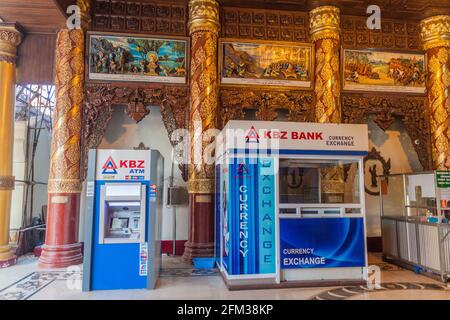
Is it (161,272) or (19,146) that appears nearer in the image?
(161,272)

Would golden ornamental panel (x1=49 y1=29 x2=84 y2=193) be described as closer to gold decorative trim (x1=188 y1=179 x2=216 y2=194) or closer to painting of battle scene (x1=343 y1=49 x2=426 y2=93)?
Result: gold decorative trim (x1=188 y1=179 x2=216 y2=194)

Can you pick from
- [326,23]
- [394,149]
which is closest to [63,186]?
[326,23]

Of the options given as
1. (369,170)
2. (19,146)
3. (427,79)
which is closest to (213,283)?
(369,170)

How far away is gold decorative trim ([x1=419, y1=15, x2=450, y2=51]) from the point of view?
7223 mm

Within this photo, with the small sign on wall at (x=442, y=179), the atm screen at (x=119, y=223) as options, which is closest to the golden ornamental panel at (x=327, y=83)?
the small sign on wall at (x=442, y=179)

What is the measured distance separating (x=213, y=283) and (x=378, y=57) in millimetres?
6026

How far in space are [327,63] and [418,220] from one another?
11.6 feet

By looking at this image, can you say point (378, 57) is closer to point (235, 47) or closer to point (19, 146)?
point (235, 47)

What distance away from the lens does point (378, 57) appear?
7.29 meters

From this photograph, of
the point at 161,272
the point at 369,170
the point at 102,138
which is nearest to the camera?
the point at 161,272

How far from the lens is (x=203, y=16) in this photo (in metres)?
6.57

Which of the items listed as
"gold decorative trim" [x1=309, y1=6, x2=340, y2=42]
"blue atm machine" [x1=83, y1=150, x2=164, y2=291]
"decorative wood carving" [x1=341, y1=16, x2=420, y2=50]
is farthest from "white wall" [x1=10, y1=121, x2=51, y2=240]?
"decorative wood carving" [x1=341, y1=16, x2=420, y2=50]

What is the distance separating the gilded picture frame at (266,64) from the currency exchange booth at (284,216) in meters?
2.31

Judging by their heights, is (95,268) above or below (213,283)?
above
